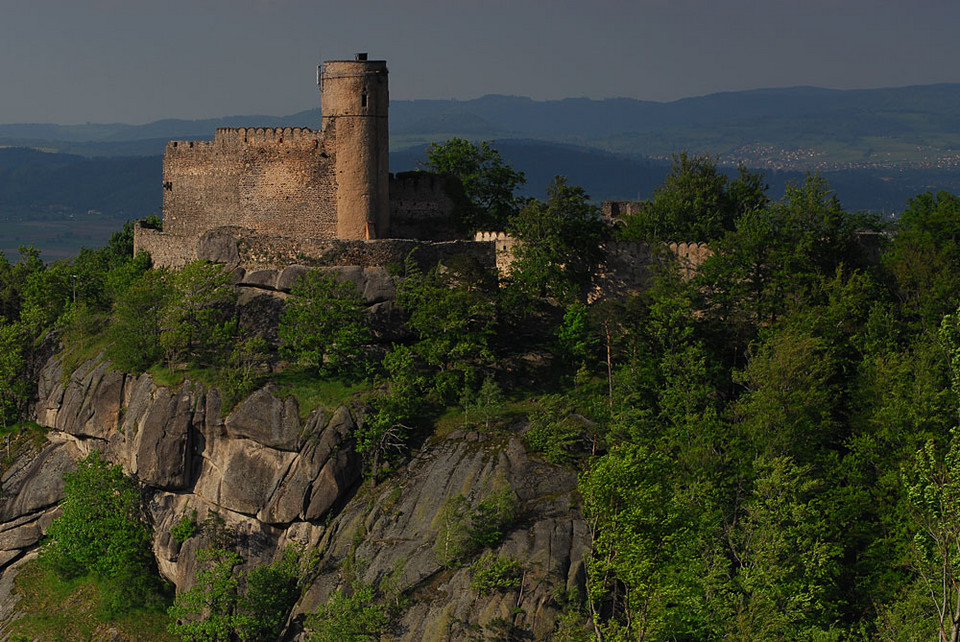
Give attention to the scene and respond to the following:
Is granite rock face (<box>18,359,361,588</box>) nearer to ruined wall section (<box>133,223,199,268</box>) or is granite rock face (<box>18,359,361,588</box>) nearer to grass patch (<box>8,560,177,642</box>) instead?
grass patch (<box>8,560,177,642</box>)

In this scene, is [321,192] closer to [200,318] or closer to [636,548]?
[200,318]

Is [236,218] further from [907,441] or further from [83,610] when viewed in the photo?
[907,441]

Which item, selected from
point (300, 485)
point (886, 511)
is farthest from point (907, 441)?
point (300, 485)

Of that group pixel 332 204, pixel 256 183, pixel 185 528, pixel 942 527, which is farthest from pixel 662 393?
pixel 256 183

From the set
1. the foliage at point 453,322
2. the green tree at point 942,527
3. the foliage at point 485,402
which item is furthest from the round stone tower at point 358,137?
the green tree at point 942,527

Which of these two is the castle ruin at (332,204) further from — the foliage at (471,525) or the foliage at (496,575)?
the foliage at (496,575)

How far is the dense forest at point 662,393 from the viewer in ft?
134

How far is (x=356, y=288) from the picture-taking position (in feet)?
186

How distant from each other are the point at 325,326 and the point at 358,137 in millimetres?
10945

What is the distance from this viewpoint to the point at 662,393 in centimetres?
5003

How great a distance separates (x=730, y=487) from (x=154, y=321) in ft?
99.5

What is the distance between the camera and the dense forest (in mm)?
40750

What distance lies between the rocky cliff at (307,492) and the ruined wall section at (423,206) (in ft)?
48.1

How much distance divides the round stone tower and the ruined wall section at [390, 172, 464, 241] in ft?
8.89
